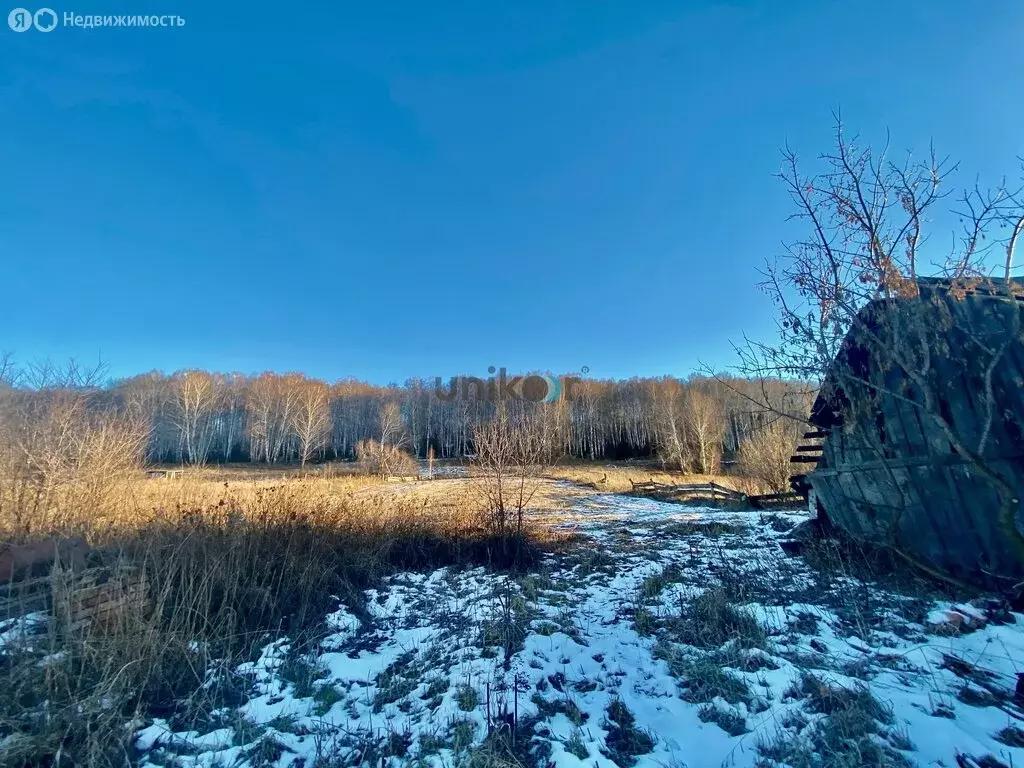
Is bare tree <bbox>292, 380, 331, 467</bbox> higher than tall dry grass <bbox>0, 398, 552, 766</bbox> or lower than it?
higher

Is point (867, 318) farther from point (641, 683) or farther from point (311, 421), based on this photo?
point (311, 421)

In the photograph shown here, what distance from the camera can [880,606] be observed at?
4965 millimetres

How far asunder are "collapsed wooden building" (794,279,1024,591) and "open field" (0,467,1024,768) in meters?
0.77

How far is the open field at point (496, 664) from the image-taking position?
117 inches

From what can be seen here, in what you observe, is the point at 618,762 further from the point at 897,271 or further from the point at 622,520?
the point at 622,520

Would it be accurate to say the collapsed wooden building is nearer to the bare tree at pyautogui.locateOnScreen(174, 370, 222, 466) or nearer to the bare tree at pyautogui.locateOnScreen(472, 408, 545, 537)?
the bare tree at pyautogui.locateOnScreen(472, 408, 545, 537)

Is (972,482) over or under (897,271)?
under

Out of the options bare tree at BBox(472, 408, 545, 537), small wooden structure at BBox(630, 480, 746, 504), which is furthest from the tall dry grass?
small wooden structure at BBox(630, 480, 746, 504)

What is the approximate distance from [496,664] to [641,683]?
1349mm

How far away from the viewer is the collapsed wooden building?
4.27 meters

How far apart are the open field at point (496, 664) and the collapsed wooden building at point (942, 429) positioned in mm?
769

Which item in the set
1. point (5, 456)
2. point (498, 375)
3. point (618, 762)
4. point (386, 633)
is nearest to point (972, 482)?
point (618, 762)

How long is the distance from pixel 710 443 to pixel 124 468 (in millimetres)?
36322

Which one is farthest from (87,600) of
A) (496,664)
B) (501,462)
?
(501,462)
